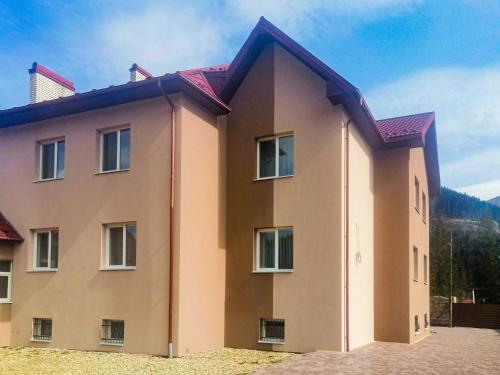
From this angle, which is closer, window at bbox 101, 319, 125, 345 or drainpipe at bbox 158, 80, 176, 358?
drainpipe at bbox 158, 80, 176, 358

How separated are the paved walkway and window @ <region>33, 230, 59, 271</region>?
746 centimetres

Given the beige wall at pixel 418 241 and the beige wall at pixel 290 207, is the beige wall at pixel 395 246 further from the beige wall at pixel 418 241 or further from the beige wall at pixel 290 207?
the beige wall at pixel 290 207

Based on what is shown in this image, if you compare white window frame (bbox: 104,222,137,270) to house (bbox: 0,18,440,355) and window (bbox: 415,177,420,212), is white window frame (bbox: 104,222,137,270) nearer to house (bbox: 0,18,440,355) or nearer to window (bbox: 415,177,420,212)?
house (bbox: 0,18,440,355)

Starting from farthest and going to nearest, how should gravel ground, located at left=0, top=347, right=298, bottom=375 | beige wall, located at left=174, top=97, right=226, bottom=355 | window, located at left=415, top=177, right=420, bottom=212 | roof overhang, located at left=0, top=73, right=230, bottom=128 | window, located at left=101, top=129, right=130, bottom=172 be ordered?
window, located at left=415, top=177, right=420, bottom=212, window, located at left=101, top=129, right=130, bottom=172, roof overhang, located at left=0, top=73, right=230, bottom=128, beige wall, located at left=174, top=97, right=226, bottom=355, gravel ground, located at left=0, top=347, right=298, bottom=375

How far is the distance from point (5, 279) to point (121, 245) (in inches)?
160

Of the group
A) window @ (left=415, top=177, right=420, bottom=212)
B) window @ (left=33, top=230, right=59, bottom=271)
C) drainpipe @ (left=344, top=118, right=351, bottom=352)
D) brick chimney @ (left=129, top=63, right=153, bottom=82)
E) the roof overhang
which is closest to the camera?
the roof overhang

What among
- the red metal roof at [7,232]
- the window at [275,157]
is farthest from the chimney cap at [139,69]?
the red metal roof at [7,232]

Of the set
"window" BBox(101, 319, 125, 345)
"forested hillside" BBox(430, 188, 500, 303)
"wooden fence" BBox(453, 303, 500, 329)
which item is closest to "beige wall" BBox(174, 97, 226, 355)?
"window" BBox(101, 319, 125, 345)

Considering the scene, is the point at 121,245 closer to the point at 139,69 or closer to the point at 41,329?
the point at 41,329

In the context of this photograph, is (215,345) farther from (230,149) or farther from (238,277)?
(230,149)

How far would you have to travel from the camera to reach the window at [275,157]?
1466cm

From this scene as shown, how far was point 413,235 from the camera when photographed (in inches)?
696

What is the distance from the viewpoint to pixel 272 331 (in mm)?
14156

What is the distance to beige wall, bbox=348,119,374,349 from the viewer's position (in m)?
14.3
